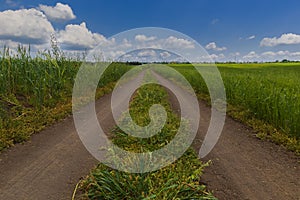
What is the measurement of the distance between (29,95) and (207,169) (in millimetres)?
6108

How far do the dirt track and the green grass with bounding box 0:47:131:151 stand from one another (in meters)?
0.70

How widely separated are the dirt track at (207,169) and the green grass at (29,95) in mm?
699

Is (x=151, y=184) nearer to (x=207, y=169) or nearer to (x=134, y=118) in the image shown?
(x=207, y=169)

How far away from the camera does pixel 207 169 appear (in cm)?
364

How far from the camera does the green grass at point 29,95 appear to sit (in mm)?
5593

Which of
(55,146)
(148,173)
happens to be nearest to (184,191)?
(148,173)

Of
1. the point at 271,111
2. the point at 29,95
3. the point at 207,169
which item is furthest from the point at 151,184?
the point at 29,95

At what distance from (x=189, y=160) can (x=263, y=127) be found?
2483 millimetres

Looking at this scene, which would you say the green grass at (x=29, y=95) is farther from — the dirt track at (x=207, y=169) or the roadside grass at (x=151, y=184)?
the roadside grass at (x=151, y=184)

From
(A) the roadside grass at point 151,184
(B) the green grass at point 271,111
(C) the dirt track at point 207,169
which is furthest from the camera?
(B) the green grass at point 271,111

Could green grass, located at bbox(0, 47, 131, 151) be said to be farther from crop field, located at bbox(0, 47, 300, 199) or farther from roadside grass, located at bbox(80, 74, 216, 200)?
roadside grass, located at bbox(80, 74, 216, 200)

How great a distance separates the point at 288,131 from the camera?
16.2 ft

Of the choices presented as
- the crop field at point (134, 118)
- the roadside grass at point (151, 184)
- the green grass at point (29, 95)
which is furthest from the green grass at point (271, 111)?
the green grass at point (29, 95)

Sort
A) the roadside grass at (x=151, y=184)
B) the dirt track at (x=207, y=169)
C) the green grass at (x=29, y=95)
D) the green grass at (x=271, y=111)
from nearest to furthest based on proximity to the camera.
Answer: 1. the roadside grass at (x=151, y=184)
2. the dirt track at (x=207, y=169)
3. the green grass at (x=271, y=111)
4. the green grass at (x=29, y=95)
